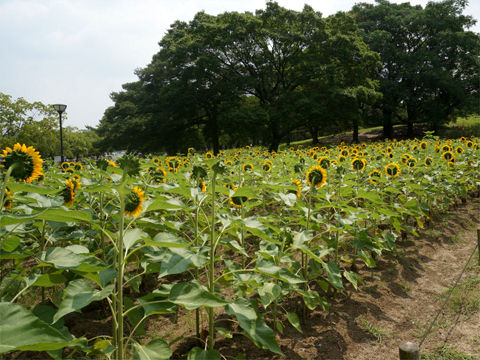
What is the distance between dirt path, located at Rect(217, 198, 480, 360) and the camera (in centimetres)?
220

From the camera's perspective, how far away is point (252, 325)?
148 cm

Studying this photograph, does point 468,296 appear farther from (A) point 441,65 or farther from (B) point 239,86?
(A) point 441,65

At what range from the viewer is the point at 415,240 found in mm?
4352

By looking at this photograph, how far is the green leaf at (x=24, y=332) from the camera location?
75 cm

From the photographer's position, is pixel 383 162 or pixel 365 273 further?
pixel 383 162

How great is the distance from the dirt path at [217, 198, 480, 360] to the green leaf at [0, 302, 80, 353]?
1611 millimetres

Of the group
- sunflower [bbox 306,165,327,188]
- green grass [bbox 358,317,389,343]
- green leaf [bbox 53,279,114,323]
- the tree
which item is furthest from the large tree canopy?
green leaf [bbox 53,279,114,323]

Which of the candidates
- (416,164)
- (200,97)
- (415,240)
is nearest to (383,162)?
(416,164)

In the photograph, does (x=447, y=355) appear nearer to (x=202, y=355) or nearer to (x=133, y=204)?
(x=202, y=355)

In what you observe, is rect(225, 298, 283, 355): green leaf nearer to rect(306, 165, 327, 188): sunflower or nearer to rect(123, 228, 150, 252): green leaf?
rect(123, 228, 150, 252): green leaf

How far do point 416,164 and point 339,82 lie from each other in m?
19.2

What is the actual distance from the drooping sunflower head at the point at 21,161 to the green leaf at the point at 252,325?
113cm

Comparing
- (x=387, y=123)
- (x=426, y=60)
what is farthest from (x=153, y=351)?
(x=426, y=60)

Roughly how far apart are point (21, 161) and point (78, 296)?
2.36 feet
